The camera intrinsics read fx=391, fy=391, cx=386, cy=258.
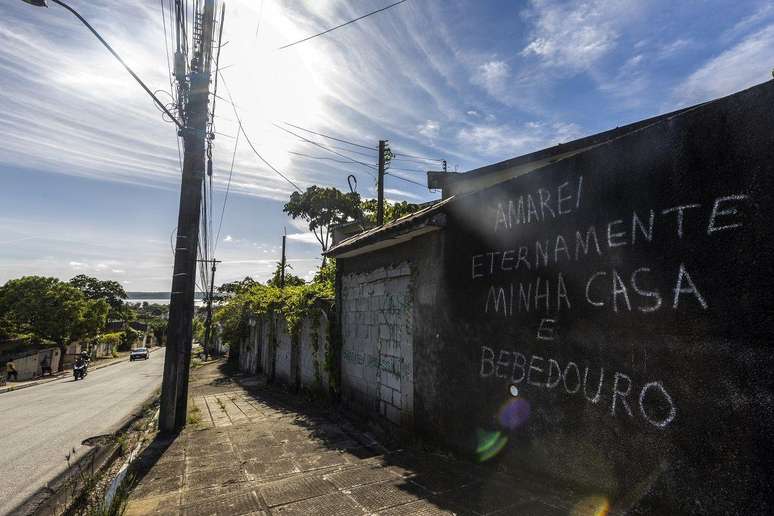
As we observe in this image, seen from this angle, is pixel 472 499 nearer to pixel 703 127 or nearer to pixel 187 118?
pixel 703 127

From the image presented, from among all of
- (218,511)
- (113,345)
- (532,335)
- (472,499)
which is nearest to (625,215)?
(532,335)

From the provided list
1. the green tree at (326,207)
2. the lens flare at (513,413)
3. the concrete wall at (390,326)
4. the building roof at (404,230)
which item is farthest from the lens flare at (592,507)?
the green tree at (326,207)

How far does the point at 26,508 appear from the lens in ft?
16.3

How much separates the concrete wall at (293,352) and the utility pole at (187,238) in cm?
295

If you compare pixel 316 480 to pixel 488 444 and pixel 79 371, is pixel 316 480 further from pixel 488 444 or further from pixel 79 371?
pixel 79 371

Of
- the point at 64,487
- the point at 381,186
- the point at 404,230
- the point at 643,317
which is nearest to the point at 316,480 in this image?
the point at 404,230

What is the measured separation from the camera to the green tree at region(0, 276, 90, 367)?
3422 centimetres

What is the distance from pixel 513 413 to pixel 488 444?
592mm

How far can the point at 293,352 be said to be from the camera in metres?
11.5

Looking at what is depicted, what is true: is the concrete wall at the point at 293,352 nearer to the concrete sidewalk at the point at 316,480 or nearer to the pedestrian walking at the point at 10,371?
the concrete sidewalk at the point at 316,480

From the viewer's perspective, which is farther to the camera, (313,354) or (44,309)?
(44,309)

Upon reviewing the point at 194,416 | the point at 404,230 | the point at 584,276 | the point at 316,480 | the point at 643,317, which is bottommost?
the point at 194,416

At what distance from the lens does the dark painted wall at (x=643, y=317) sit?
7.69 ft

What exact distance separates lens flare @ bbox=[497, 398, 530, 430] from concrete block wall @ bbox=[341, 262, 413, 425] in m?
2.01
